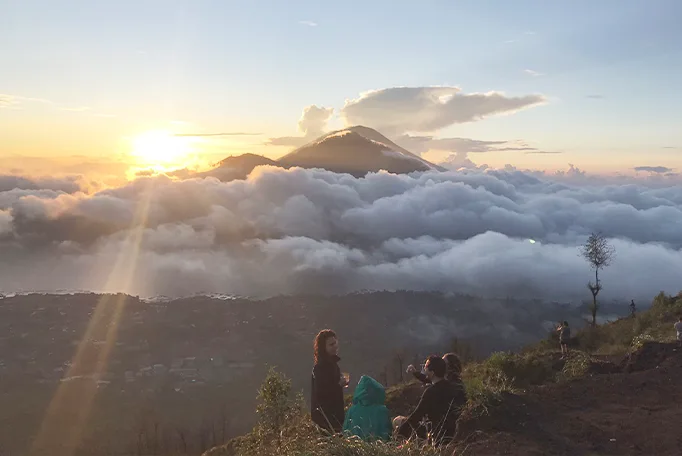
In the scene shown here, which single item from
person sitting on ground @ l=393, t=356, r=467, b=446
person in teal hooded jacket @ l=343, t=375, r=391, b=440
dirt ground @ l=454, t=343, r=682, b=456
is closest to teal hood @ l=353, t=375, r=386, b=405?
person in teal hooded jacket @ l=343, t=375, r=391, b=440

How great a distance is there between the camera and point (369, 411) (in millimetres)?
6477

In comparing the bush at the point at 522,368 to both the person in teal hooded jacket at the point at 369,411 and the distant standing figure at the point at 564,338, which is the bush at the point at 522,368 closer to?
the distant standing figure at the point at 564,338

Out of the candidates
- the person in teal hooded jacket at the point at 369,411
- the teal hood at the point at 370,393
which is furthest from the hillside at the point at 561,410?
the teal hood at the point at 370,393

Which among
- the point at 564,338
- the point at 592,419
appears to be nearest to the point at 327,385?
the point at 592,419

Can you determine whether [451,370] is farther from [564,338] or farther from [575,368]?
[564,338]

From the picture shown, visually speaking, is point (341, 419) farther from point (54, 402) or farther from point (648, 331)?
point (54, 402)

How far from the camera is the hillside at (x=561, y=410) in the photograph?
23.8ft

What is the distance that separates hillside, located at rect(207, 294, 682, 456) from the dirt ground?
14mm

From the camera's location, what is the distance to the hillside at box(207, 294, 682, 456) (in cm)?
726

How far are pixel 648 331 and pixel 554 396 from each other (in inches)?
407

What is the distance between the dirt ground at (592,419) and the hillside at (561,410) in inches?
0.6

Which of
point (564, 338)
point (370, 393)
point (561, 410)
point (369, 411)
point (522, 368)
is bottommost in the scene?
point (522, 368)

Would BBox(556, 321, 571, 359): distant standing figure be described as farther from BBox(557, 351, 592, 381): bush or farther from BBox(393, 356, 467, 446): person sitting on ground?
BBox(393, 356, 467, 446): person sitting on ground

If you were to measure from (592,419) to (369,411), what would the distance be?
4714 millimetres
